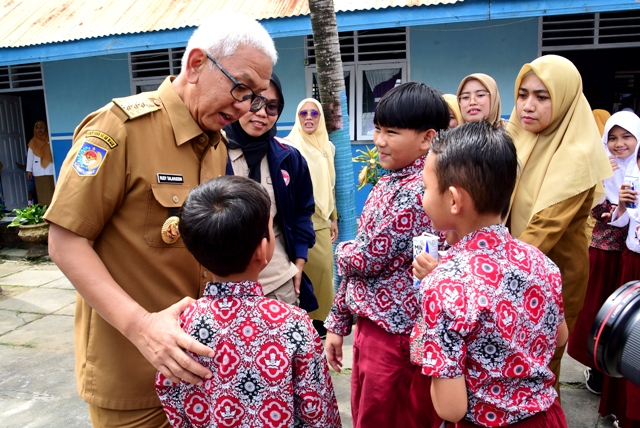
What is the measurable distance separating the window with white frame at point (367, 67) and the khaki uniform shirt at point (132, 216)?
20.1ft

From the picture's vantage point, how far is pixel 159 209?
1.47m

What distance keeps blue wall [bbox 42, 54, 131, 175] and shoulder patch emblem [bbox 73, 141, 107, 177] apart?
7.93 m

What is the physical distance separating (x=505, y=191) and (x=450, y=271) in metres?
0.27

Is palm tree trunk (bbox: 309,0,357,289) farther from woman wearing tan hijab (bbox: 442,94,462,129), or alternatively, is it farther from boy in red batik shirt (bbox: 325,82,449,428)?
boy in red batik shirt (bbox: 325,82,449,428)

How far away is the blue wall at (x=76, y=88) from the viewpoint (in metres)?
8.60

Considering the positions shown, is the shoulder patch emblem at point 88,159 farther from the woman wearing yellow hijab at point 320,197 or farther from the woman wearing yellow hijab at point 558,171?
the woman wearing yellow hijab at point 320,197

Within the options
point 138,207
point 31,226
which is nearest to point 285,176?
point 138,207

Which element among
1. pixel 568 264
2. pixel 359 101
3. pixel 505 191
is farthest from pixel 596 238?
pixel 359 101

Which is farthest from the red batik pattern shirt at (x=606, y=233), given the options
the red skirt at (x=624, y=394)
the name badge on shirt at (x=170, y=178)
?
the name badge on shirt at (x=170, y=178)

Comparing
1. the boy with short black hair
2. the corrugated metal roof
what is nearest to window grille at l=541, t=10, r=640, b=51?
the corrugated metal roof

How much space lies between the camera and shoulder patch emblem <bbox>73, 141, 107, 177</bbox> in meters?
1.33

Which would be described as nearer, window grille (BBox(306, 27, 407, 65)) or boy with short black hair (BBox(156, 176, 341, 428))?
boy with short black hair (BBox(156, 176, 341, 428))

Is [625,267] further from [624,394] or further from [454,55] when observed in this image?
[454,55]

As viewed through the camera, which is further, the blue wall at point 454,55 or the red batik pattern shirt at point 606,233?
the blue wall at point 454,55
